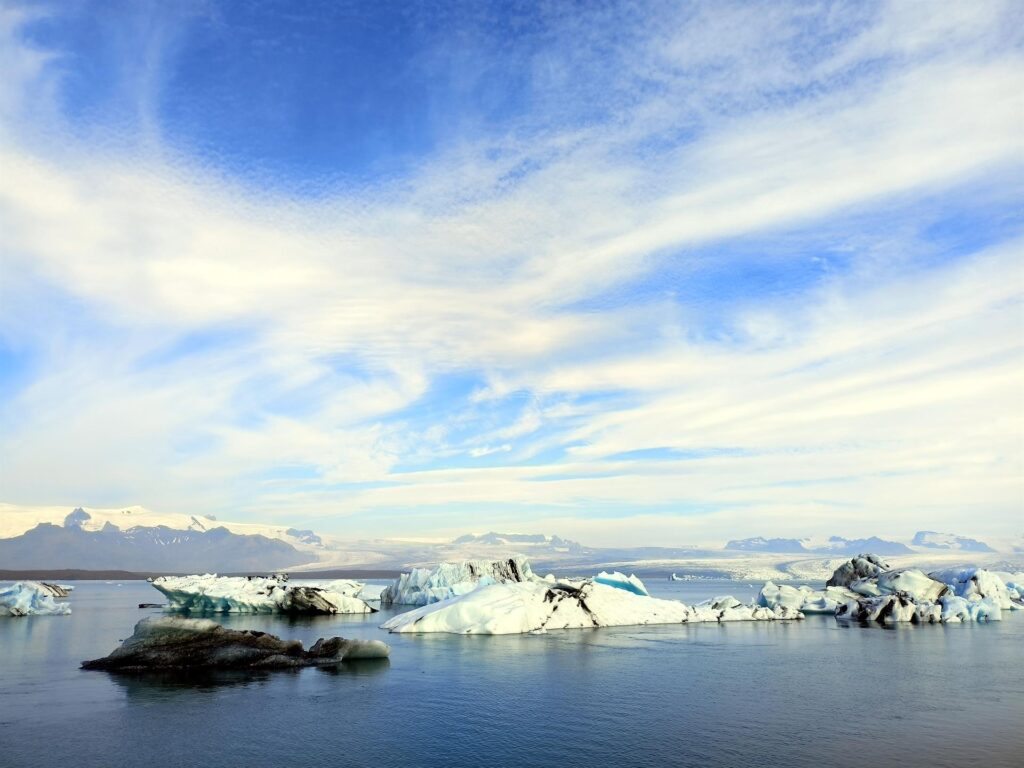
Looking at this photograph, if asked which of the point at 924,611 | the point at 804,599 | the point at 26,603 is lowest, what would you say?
the point at 924,611

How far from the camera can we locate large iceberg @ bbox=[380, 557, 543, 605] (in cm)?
5708

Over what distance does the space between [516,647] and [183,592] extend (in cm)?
3345

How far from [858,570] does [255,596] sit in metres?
50.1

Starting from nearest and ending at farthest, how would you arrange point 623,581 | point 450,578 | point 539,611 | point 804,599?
point 539,611 < point 623,581 < point 804,599 < point 450,578

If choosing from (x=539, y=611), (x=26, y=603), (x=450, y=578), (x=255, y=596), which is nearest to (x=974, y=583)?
(x=539, y=611)

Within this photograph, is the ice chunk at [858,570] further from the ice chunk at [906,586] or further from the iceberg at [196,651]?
the iceberg at [196,651]

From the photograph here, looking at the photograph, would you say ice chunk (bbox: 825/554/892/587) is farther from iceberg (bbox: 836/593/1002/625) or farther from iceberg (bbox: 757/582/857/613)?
iceberg (bbox: 836/593/1002/625)

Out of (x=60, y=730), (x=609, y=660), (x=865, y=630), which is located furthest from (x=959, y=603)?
(x=60, y=730)

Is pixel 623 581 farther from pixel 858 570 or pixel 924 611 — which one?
pixel 858 570

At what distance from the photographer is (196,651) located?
2398cm

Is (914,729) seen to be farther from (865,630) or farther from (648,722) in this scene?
(865,630)

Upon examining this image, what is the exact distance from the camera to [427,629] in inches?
1407

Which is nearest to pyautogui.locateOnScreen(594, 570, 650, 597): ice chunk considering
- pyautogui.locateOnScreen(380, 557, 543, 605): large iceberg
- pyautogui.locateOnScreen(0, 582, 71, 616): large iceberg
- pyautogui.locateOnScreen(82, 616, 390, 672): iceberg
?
pyautogui.locateOnScreen(380, 557, 543, 605): large iceberg

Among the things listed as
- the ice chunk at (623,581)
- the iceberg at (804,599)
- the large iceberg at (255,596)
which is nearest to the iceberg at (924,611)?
the iceberg at (804,599)
